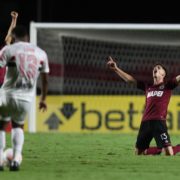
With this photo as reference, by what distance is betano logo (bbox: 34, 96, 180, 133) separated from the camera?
57.6 feet

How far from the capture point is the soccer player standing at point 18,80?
8672 mm

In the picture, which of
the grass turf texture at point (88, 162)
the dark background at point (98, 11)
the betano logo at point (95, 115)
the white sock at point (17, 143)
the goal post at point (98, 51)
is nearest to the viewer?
the grass turf texture at point (88, 162)

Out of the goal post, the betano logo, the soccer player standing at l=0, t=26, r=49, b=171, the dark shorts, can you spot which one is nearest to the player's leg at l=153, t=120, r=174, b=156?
the dark shorts

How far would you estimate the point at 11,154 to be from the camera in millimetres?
8766

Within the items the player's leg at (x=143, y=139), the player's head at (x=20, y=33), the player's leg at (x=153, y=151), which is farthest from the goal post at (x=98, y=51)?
the player's head at (x=20, y=33)

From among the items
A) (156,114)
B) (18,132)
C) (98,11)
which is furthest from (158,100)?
(98,11)

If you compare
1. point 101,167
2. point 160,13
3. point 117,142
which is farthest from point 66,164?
point 160,13

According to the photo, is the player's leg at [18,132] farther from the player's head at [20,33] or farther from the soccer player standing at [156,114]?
the soccer player standing at [156,114]

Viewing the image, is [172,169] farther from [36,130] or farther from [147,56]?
[147,56]

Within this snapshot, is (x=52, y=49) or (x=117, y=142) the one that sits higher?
(x=52, y=49)

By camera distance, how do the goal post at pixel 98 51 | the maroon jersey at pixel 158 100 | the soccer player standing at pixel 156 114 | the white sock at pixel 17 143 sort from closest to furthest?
the white sock at pixel 17 143
the soccer player standing at pixel 156 114
the maroon jersey at pixel 158 100
the goal post at pixel 98 51

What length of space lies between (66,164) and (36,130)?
783cm

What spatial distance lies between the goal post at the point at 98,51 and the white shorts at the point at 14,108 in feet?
28.2

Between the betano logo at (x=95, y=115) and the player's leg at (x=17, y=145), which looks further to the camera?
the betano logo at (x=95, y=115)
